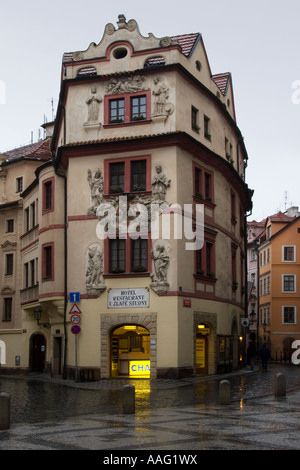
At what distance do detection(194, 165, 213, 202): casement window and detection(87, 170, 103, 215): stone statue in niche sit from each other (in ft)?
15.5

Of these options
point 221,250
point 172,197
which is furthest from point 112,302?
point 221,250

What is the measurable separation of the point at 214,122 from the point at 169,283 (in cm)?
1074

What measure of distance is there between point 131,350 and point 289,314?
135 feet

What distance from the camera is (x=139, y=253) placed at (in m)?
31.5

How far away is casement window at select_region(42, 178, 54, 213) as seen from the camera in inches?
1389

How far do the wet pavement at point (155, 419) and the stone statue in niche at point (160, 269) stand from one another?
463cm

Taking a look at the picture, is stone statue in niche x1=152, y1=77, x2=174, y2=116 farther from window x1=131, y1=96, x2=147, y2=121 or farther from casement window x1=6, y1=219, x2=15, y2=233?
casement window x1=6, y1=219, x2=15, y2=233

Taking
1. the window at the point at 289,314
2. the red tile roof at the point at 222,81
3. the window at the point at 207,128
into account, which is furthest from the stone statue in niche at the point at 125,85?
the window at the point at 289,314

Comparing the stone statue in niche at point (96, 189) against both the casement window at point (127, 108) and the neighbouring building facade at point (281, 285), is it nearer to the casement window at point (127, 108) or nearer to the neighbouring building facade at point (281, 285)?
the casement window at point (127, 108)

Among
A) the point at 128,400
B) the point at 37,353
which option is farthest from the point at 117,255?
the point at 128,400

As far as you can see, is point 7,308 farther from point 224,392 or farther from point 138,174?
point 224,392

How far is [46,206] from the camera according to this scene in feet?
118

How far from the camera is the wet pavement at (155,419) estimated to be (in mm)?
12148
